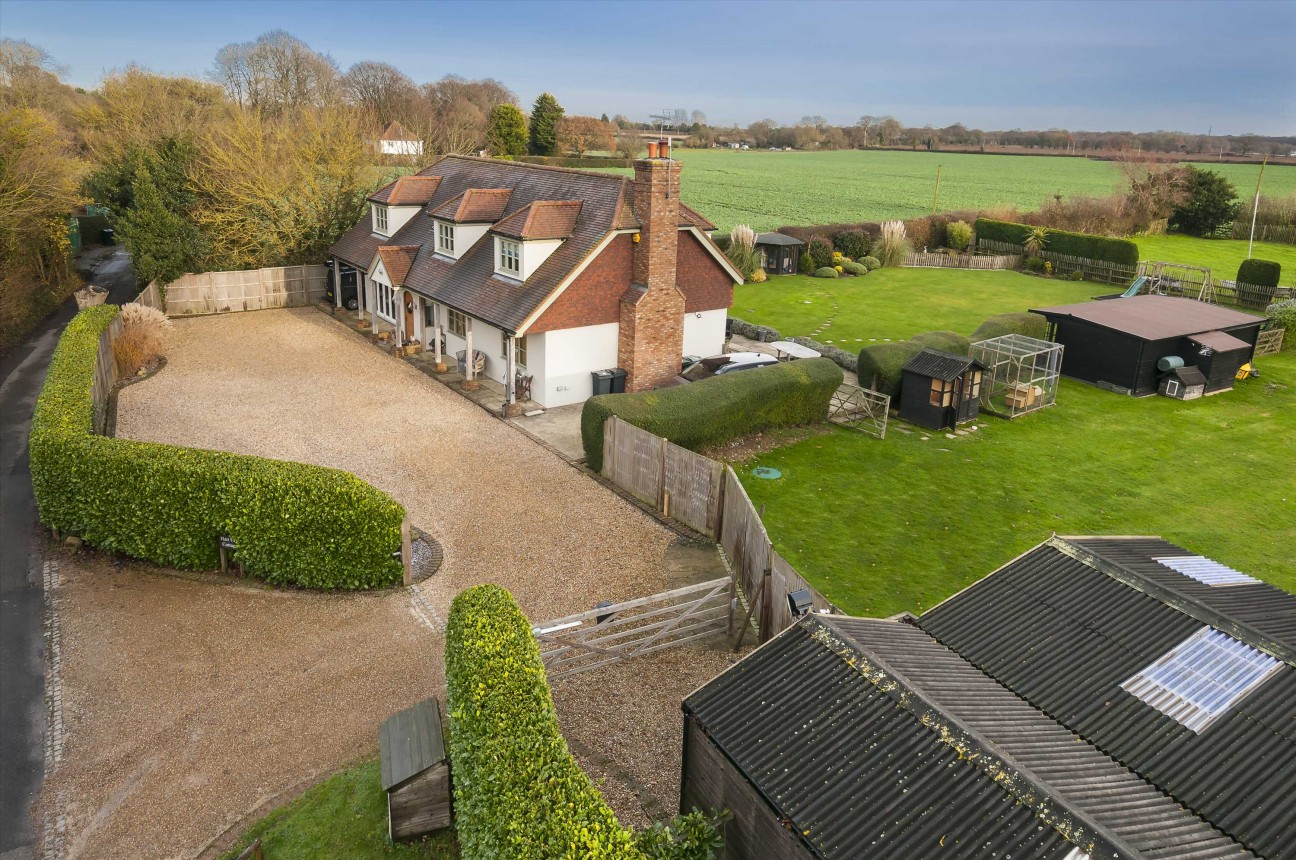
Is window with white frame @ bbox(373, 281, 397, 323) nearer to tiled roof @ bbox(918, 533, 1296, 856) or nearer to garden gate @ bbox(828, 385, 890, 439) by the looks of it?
garden gate @ bbox(828, 385, 890, 439)

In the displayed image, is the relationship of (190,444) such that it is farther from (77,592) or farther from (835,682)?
(835,682)

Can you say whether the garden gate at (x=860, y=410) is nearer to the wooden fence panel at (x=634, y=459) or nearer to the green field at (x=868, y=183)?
the wooden fence panel at (x=634, y=459)

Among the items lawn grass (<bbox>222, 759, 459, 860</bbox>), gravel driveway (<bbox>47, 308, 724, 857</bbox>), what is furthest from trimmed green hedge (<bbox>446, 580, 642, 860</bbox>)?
gravel driveway (<bbox>47, 308, 724, 857</bbox>)

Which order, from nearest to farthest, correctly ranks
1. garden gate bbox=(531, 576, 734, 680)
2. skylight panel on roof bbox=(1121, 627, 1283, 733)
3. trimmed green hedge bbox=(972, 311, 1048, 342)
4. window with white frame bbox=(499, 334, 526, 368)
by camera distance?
1. skylight panel on roof bbox=(1121, 627, 1283, 733)
2. garden gate bbox=(531, 576, 734, 680)
3. window with white frame bbox=(499, 334, 526, 368)
4. trimmed green hedge bbox=(972, 311, 1048, 342)

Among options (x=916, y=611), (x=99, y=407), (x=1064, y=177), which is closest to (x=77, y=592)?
(x=99, y=407)

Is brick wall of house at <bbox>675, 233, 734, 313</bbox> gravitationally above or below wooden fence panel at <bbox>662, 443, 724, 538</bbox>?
above

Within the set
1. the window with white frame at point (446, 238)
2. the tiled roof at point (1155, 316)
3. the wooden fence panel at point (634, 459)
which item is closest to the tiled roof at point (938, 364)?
the tiled roof at point (1155, 316)
